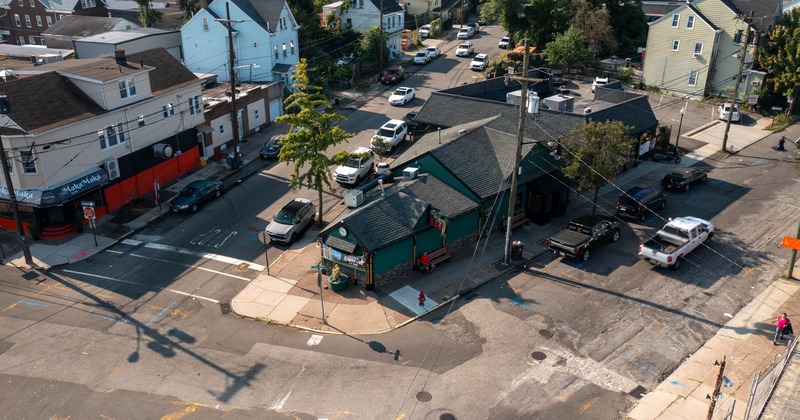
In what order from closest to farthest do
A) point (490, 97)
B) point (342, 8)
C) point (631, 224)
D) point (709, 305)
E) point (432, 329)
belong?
point (432, 329), point (709, 305), point (631, 224), point (490, 97), point (342, 8)

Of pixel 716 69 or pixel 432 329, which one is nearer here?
pixel 432 329

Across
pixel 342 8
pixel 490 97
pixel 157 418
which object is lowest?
pixel 157 418

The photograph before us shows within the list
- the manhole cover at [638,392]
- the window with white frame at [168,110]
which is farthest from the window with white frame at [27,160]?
the manhole cover at [638,392]

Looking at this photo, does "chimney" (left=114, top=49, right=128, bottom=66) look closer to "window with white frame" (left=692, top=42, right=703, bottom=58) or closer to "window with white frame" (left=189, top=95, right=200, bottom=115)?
"window with white frame" (left=189, top=95, right=200, bottom=115)

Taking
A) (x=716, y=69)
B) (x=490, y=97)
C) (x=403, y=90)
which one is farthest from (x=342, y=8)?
(x=716, y=69)

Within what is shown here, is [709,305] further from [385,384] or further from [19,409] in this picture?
[19,409]

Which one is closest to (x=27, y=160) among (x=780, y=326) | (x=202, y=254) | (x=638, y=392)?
(x=202, y=254)

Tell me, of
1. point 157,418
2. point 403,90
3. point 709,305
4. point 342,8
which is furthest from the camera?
point 342,8
